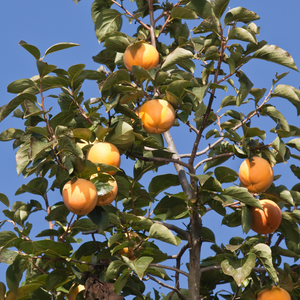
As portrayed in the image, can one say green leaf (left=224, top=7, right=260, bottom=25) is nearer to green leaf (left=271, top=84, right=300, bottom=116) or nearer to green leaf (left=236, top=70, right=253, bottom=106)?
green leaf (left=236, top=70, right=253, bottom=106)

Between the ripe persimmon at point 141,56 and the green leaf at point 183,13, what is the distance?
532mm

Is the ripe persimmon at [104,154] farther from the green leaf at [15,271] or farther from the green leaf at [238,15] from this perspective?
the green leaf at [238,15]

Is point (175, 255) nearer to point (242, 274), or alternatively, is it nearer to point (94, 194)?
point (242, 274)

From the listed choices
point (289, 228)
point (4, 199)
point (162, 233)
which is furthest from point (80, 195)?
point (289, 228)

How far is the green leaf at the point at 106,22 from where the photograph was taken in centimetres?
394

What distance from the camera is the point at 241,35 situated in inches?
118

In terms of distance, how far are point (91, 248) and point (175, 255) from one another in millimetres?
753

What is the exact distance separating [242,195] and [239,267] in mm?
525

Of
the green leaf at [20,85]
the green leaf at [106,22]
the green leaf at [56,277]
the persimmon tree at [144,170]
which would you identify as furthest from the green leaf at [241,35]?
the green leaf at [56,277]

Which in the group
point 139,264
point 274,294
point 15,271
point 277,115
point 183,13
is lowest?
point 274,294

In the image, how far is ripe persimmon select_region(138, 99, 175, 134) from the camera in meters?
3.05

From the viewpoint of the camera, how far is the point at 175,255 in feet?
12.1

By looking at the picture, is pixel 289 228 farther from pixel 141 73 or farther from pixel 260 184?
pixel 141 73

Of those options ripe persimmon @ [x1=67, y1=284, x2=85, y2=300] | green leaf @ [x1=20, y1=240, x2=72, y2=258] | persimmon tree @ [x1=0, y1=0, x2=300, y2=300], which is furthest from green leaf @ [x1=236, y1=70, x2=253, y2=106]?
ripe persimmon @ [x1=67, y1=284, x2=85, y2=300]
